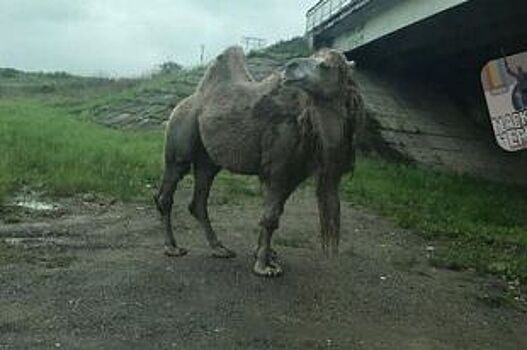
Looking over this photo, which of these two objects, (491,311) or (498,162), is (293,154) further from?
(498,162)

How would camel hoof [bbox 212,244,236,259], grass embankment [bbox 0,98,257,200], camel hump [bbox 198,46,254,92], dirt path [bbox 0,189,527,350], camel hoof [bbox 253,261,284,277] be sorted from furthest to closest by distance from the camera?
grass embankment [bbox 0,98,257,200], camel hoof [bbox 212,244,236,259], camel hump [bbox 198,46,254,92], camel hoof [bbox 253,261,284,277], dirt path [bbox 0,189,527,350]

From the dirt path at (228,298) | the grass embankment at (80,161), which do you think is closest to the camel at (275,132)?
the dirt path at (228,298)

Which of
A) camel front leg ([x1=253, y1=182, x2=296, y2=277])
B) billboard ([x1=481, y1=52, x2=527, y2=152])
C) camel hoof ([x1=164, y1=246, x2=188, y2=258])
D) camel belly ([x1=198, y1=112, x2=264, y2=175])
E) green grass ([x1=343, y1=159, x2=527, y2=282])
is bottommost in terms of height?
green grass ([x1=343, y1=159, x2=527, y2=282])

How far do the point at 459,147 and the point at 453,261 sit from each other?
1397 cm

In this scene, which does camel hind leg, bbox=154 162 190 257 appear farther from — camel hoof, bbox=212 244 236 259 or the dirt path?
camel hoof, bbox=212 244 236 259

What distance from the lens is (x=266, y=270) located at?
29.7 ft

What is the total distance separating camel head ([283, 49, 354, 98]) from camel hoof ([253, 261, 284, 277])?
1.71 meters

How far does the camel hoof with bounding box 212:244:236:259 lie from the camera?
984 cm

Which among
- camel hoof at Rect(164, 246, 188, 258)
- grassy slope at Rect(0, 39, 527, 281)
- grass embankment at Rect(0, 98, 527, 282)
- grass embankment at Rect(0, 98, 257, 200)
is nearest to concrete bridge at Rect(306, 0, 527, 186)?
grassy slope at Rect(0, 39, 527, 281)

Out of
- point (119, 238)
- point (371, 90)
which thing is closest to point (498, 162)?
point (371, 90)

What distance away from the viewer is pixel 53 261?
9.56 meters

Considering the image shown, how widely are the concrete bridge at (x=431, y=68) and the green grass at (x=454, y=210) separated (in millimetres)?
2284

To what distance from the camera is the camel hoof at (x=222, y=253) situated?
9.84m

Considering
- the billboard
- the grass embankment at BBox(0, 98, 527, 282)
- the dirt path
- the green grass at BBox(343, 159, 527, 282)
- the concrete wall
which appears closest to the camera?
the dirt path
